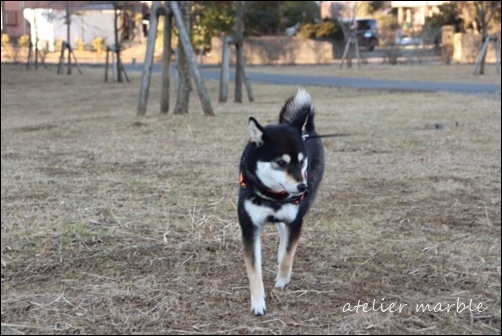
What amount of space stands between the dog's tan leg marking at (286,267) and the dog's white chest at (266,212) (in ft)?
0.56

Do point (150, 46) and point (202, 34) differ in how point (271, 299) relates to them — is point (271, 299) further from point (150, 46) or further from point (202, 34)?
point (202, 34)

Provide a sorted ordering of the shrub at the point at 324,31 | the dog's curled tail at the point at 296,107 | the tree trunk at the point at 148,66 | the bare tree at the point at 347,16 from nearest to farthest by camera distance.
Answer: the dog's curled tail at the point at 296,107 → the tree trunk at the point at 148,66 → the bare tree at the point at 347,16 → the shrub at the point at 324,31

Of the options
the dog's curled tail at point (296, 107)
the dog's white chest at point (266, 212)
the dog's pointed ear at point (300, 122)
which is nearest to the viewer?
the dog's white chest at point (266, 212)

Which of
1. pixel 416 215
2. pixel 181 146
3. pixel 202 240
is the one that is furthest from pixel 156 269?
pixel 181 146

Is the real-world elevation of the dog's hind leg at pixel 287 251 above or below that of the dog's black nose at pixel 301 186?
below

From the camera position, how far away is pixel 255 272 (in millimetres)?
3164

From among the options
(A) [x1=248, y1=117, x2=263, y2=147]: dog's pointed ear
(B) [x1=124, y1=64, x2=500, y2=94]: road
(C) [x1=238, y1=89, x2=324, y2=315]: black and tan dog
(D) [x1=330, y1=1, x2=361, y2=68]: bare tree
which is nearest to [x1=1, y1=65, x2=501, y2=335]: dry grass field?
(C) [x1=238, y1=89, x2=324, y2=315]: black and tan dog

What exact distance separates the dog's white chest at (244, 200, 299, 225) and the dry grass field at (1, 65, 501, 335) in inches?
15.3

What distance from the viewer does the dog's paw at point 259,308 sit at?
10.2ft

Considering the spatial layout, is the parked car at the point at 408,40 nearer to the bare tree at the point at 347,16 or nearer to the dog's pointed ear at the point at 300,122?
the bare tree at the point at 347,16

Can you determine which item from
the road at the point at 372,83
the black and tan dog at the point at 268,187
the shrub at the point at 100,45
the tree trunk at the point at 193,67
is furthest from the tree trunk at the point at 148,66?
the shrub at the point at 100,45

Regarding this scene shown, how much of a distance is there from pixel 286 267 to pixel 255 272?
0.27 metres

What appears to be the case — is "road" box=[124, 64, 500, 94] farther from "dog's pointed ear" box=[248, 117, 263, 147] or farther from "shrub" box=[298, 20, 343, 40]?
"dog's pointed ear" box=[248, 117, 263, 147]

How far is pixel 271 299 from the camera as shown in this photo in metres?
3.31
